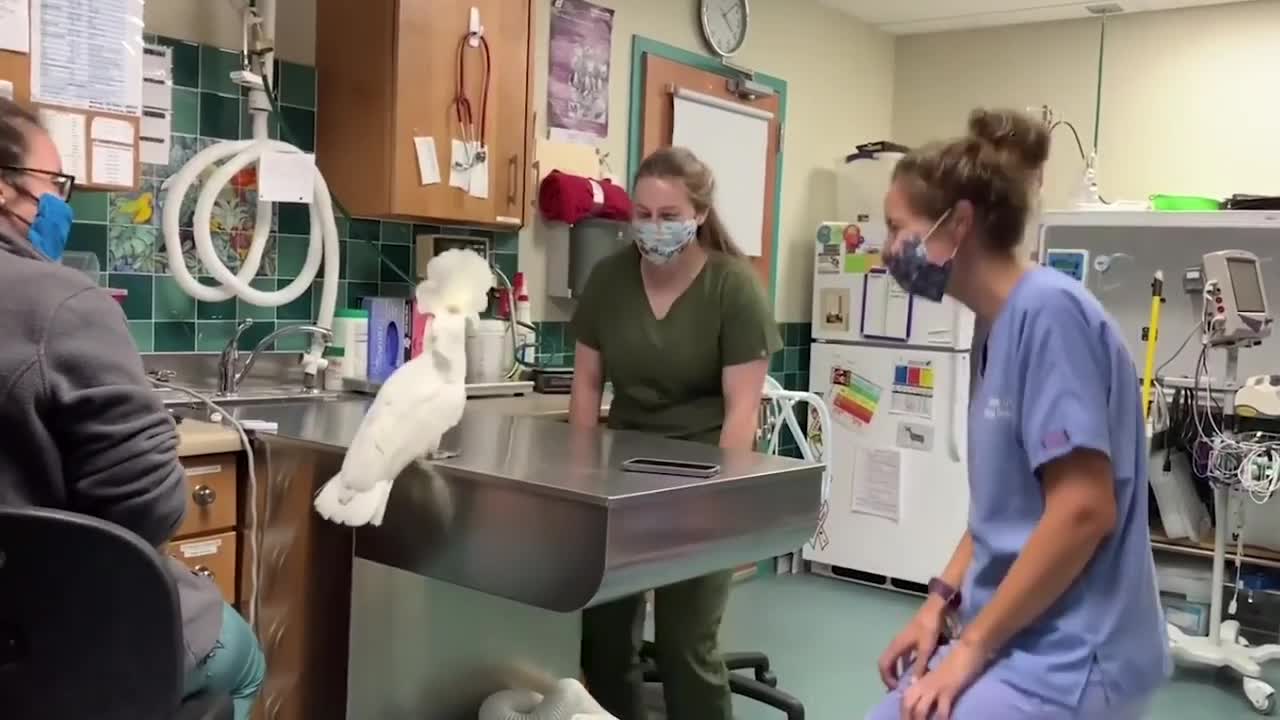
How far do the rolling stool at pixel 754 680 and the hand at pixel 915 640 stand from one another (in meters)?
1.13

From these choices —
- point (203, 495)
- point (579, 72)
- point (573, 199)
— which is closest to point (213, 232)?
point (203, 495)

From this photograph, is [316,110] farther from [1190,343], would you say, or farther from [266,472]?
[1190,343]

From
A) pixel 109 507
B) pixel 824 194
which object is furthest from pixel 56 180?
pixel 824 194

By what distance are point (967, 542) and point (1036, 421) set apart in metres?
0.37

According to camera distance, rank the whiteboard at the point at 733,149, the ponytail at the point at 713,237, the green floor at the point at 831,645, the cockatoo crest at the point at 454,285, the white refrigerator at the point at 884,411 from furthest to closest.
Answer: the white refrigerator at the point at 884,411 < the whiteboard at the point at 733,149 < the green floor at the point at 831,645 < the ponytail at the point at 713,237 < the cockatoo crest at the point at 454,285

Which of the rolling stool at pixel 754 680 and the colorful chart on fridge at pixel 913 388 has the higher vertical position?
the colorful chart on fridge at pixel 913 388

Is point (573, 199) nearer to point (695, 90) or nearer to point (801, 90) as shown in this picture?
point (695, 90)

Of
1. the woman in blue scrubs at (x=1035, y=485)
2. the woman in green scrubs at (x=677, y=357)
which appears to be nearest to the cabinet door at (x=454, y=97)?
the woman in green scrubs at (x=677, y=357)

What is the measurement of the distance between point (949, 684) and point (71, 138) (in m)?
1.82

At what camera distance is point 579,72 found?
12.0 feet

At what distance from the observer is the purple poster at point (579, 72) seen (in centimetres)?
357

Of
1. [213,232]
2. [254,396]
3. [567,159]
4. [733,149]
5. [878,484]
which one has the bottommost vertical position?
[878,484]

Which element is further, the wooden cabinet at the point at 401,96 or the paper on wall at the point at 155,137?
the wooden cabinet at the point at 401,96

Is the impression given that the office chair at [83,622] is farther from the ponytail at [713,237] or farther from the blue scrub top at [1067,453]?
the ponytail at [713,237]
